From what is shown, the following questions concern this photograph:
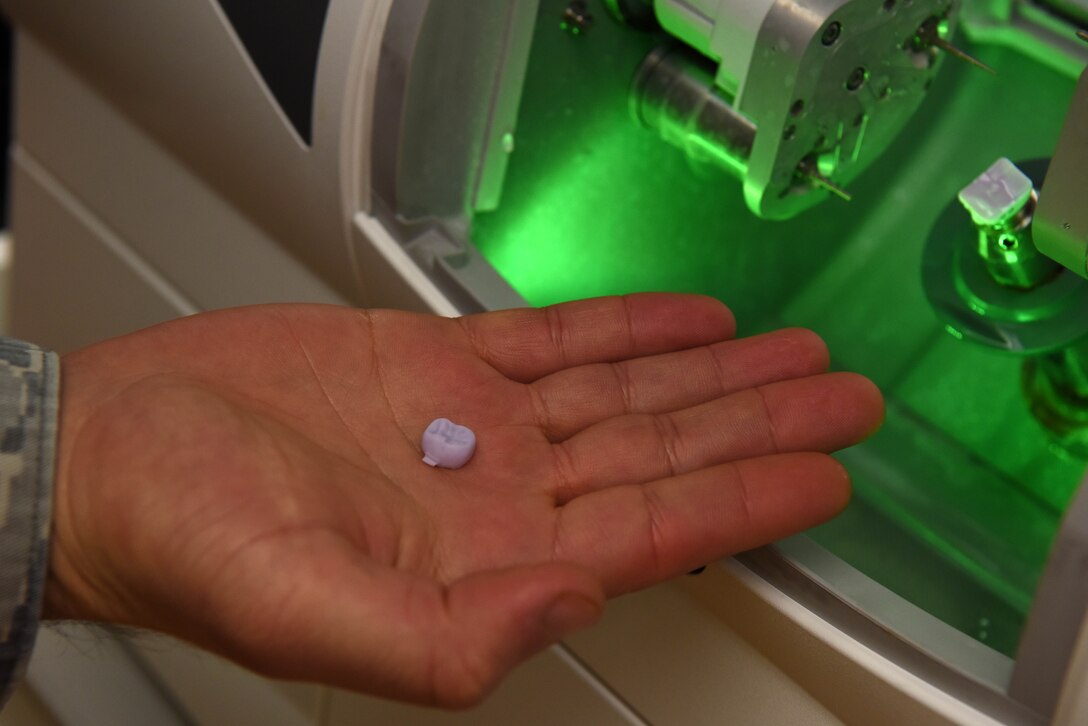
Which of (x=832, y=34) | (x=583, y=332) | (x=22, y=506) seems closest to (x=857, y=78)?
(x=832, y=34)

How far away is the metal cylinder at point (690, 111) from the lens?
743mm

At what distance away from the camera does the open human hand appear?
49cm

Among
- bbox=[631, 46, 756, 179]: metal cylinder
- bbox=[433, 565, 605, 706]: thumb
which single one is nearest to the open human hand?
bbox=[433, 565, 605, 706]: thumb

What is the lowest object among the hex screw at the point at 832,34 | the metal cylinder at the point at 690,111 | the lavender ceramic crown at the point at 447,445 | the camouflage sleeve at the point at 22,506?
the camouflage sleeve at the point at 22,506

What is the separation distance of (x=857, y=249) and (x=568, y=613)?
1.62 feet

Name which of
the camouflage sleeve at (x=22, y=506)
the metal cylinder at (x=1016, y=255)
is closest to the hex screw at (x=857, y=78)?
the metal cylinder at (x=1016, y=255)

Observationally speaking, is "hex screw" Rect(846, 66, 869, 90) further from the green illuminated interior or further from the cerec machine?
the green illuminated interior

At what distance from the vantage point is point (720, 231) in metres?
Answer: 0.88

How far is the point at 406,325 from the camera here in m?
0.68

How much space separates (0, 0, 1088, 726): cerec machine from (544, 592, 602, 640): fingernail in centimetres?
12

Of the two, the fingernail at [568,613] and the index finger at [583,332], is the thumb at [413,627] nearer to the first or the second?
the fingernail at [568,613]

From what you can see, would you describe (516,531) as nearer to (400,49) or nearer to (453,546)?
(453,546)

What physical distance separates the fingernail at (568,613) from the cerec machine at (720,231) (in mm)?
122

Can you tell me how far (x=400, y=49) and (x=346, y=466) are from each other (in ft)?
0.83
